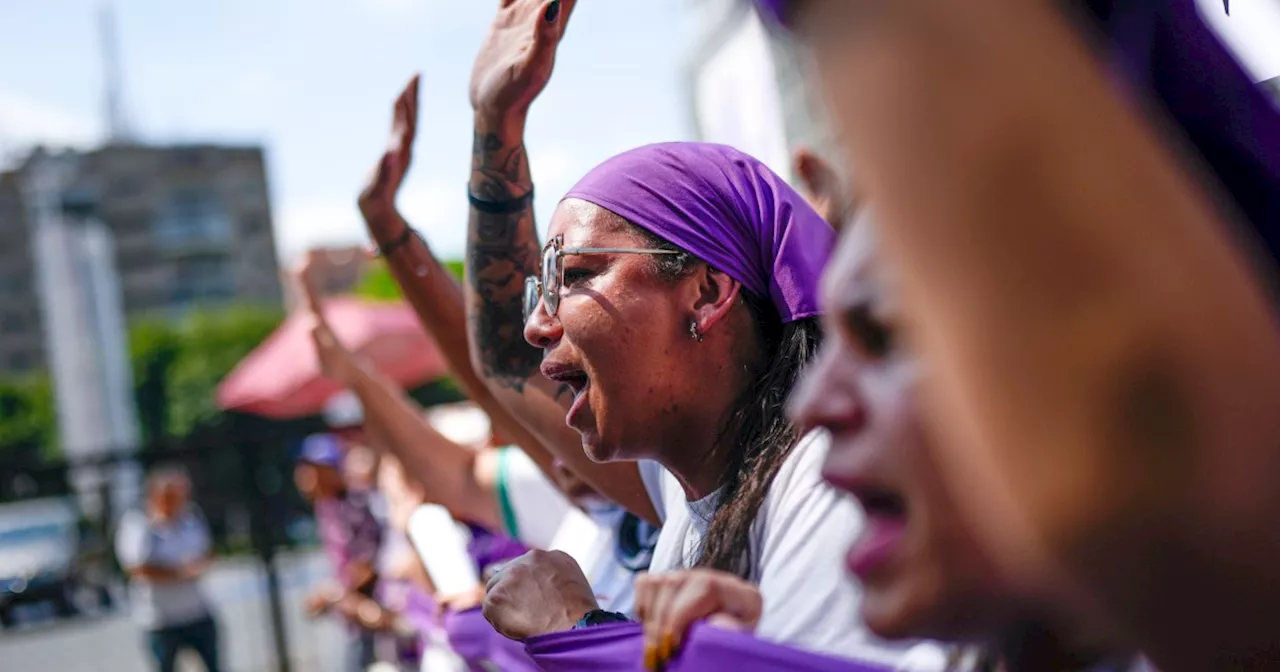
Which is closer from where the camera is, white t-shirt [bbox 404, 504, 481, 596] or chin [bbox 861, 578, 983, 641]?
chin [bbox 861, 578, 983, 641]

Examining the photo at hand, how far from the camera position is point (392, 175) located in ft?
8.07

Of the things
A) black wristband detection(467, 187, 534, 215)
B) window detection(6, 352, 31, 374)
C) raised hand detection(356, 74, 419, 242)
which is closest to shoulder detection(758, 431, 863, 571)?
black wristband detection(467, 187, 534, 215)

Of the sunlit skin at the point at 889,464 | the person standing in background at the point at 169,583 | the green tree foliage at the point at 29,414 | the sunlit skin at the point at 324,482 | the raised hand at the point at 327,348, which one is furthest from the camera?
the green tree foliage at the point at 29,414

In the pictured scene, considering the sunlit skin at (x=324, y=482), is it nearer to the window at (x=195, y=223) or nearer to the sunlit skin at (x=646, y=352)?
the sunlit skin at (x=646, y=352)

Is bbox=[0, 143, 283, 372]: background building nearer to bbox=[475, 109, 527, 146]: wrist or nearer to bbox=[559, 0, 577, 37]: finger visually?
bbox=[475, 109, 527, 146]: wrist

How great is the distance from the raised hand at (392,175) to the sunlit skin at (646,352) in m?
1.06

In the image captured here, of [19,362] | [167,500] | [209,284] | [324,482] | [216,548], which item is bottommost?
[19,362]

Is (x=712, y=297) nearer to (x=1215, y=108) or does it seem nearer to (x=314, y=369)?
(x=1215, y=108)

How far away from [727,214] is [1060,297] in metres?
0.92

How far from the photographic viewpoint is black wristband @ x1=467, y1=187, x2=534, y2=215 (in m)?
2.01

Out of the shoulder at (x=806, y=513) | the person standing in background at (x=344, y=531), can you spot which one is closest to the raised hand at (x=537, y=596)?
the shoulder at (x=806, y=513)

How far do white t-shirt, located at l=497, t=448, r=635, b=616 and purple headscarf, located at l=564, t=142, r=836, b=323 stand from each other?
86 centimetres

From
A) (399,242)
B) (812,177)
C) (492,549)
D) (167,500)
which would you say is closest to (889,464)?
(812,177)

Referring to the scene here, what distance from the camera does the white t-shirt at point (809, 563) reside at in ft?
3.42
